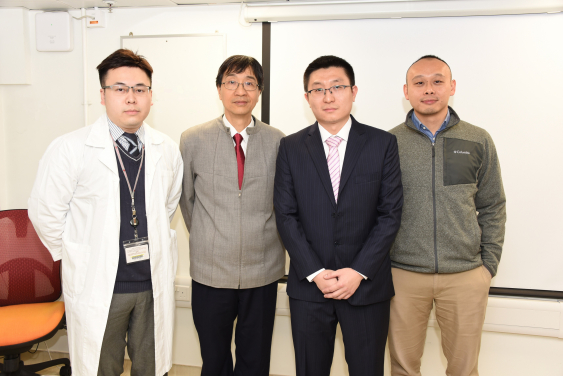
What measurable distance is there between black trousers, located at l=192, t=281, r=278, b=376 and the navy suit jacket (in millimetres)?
334

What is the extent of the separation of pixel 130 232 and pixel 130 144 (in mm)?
452

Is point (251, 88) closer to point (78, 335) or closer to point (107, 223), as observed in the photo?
point (107, 223)

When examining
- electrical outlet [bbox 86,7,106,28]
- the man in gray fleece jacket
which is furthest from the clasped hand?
electrical outlet [bbox 86,7,106,28]

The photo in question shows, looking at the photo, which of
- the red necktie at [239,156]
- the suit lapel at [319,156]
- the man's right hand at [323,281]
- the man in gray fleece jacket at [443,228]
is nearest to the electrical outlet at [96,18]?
the red necktie at [239,156]

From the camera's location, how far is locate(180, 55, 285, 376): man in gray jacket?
A: 2.15m

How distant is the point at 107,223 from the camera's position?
1.89 meters

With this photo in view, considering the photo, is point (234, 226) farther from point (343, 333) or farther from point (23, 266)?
point (23, 266)

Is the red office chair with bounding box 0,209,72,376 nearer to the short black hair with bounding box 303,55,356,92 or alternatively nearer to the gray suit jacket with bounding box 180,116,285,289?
the gray suit jacket with bounding box 180,116,285,289

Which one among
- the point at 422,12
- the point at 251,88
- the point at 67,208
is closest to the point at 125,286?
the point at 67,208

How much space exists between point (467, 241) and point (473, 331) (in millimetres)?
501

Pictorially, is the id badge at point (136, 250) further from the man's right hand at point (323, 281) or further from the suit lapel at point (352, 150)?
the suit lapel at point (352, 150)

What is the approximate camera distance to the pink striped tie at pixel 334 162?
1996 mm

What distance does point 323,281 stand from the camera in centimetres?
189

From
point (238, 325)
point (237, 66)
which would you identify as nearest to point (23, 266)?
point (238, 325)
